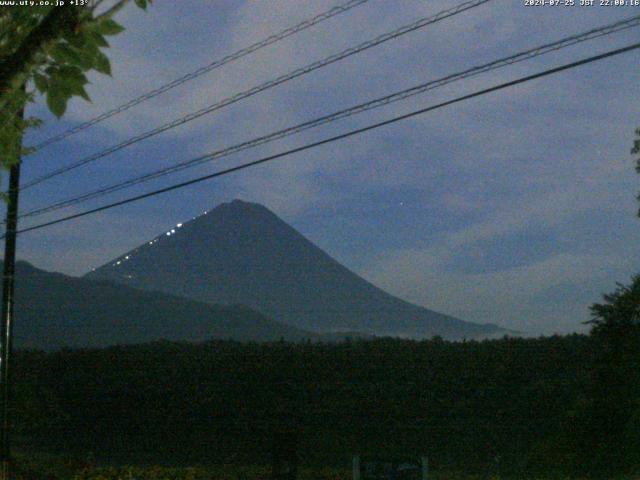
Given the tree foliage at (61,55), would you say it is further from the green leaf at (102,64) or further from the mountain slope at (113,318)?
the mountain slope at (113,318)

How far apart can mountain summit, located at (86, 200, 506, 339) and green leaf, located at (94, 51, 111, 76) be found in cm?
3989

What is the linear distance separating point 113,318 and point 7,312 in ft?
83.0

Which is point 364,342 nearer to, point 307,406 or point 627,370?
point 307,406

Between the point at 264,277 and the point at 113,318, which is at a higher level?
the point at 264,277

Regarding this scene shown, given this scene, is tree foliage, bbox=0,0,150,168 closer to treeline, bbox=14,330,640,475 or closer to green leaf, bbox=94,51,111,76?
green leaf, bbox=94,51,111,76

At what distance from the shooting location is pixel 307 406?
17.4 metres

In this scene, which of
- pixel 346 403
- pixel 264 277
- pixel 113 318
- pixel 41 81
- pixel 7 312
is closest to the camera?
pixel 41 81

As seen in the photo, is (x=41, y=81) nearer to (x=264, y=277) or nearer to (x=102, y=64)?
(x=102, y=64)

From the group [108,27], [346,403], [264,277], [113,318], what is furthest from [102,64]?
[264,277]

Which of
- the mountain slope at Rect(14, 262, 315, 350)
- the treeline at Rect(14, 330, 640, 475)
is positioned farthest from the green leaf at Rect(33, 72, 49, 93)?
the mountain slope at Rect(14, 262, 315, 350)

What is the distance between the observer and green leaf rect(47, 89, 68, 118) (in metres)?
3.99

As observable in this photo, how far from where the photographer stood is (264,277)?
245ft

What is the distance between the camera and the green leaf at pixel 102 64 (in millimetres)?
4035

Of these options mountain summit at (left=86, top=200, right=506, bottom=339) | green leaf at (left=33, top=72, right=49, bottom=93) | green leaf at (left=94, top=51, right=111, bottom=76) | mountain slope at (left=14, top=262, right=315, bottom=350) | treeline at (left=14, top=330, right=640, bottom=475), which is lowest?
treeline at (left=14, top=330, right=640, bottom=475)
